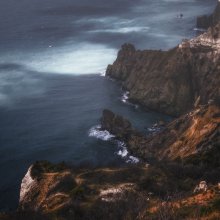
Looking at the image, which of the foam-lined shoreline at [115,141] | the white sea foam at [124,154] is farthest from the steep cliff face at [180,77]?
the white sea foam at [124,154]

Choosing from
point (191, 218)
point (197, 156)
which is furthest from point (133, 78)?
point (191, 218)

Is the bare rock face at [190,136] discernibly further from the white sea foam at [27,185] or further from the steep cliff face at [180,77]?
the white sea foam at [27,185]

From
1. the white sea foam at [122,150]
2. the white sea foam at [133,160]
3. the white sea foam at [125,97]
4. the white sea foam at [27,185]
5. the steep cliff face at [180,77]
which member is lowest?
the white sea foam at [133,160]

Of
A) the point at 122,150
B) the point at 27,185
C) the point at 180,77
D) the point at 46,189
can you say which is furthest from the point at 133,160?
the point at 180,77

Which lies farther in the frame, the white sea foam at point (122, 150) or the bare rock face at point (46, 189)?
the white sea foam at point (122, 150)

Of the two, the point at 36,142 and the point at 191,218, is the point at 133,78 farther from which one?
the point at 191,218

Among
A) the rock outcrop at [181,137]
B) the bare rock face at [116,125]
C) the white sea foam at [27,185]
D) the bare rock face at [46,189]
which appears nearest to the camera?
the bare rock face at [46,189]

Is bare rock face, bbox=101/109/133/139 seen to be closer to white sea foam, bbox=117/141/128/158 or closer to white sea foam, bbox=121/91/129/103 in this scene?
white sea foam, bbox=117/141/128/158
